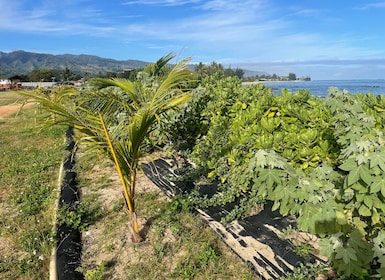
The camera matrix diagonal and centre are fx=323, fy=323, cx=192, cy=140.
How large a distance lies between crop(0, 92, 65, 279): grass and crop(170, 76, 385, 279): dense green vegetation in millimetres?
1553

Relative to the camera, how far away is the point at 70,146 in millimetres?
6750

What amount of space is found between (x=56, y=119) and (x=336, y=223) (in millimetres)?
2013

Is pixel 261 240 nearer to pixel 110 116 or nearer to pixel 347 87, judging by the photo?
pixel 110 116

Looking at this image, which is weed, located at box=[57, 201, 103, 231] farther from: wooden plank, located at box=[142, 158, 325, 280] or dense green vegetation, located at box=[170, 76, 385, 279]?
dense green vegetation, located at box=[170, 76, 385, 279]

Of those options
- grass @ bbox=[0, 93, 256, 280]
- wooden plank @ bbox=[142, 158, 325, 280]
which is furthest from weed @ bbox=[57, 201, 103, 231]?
wooden plank @ bbox=[142, 158, 325, 280]

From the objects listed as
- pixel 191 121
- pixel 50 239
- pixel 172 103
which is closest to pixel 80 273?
pixel 50 239

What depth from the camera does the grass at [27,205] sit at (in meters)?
2.65

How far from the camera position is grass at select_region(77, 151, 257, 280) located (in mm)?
2416

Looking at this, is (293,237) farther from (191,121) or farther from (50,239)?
(191,121)

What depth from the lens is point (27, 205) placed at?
376 centimetres

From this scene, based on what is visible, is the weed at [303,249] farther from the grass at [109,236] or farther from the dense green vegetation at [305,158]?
the grass at [109,236]

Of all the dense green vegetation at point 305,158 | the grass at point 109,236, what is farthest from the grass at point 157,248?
the dense green vegetation at point 305,158

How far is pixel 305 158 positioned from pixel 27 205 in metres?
3.12

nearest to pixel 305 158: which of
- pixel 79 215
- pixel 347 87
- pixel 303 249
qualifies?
pixel 303 249
